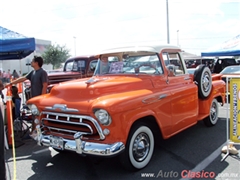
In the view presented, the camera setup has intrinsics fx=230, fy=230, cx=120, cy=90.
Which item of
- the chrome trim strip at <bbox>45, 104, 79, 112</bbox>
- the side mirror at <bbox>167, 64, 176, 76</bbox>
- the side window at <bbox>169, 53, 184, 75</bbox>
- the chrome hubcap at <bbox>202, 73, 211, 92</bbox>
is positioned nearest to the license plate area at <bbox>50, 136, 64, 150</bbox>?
the chrome trim strip at <bbox>45, 104, 79, 112</bbox>

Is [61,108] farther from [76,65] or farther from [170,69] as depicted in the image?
[76,65]

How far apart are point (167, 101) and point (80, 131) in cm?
156

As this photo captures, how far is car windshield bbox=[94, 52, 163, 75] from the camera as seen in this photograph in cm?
420


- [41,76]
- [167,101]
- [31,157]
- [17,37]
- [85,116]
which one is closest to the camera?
[85,116]

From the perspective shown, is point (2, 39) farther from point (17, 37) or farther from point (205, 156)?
point (205, 156)

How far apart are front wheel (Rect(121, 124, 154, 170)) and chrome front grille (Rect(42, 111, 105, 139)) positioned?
1.58 ft

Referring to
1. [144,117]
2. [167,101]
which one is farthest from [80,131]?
[167,101]

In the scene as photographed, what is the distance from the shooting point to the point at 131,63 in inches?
172

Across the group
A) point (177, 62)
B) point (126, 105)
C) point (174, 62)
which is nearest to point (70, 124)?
point (126, 105)

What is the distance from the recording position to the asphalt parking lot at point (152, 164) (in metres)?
3.40

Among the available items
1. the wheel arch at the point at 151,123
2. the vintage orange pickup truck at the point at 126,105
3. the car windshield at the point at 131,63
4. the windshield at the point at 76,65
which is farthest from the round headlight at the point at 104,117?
the windshield at the point at 76,65

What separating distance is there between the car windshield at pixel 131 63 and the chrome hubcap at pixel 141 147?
1239 millimetres

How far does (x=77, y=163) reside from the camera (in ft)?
12.8

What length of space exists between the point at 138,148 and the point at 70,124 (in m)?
1.08
